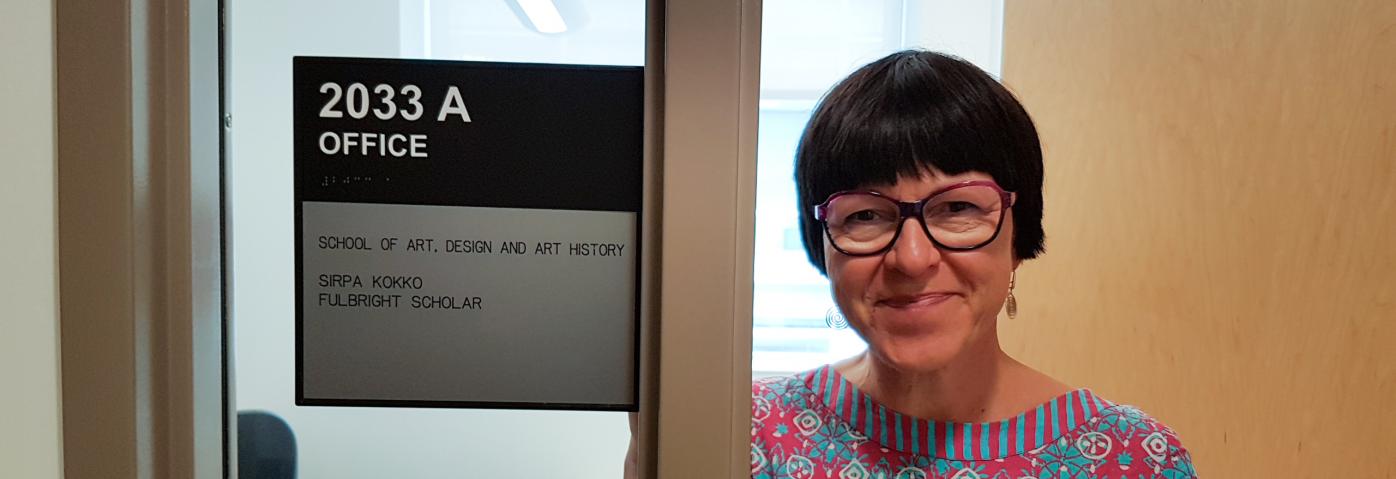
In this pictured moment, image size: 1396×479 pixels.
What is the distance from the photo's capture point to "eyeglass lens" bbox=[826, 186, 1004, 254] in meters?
0.68

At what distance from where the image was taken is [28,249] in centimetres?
48

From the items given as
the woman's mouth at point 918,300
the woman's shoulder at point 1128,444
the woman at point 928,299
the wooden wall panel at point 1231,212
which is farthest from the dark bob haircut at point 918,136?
the wooden wall panel at point 1231,212

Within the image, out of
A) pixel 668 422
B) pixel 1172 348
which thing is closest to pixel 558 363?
pixel 668 422

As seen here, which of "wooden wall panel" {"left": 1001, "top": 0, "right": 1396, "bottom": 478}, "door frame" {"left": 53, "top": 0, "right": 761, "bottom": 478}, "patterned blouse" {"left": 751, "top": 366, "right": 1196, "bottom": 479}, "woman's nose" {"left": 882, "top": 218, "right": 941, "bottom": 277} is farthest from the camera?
"wooden wall panel" {"left": 1001, "top": 0, "right": 1396, "bottom": 478}

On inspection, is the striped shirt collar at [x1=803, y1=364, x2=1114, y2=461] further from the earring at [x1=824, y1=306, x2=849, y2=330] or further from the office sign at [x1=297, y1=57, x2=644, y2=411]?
the office sign at [x1=297, y1=57, x2=644, y2=411]

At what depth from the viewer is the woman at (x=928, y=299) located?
69 cm

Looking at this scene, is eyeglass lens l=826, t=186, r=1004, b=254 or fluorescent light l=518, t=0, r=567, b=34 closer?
fluorescent light l=518, t=0, r=567, b=34

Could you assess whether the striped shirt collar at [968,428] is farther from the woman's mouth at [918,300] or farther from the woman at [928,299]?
the woman's mouth at [918,300]

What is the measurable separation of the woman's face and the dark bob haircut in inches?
1.0

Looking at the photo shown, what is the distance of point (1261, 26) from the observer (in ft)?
3.26

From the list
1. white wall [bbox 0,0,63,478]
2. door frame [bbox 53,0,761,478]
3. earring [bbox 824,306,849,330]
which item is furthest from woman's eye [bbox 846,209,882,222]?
white wall [bbox 0,0,63,478]

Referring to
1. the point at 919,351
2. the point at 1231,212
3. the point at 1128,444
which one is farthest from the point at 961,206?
the point at 1231,212

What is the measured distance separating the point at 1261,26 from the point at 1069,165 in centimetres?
32

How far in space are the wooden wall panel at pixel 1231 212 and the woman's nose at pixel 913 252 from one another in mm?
457
